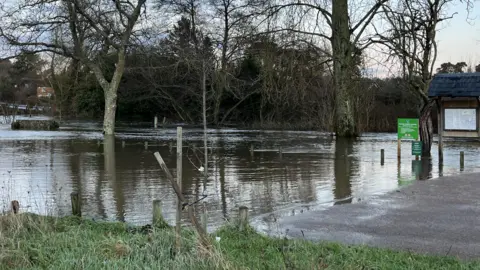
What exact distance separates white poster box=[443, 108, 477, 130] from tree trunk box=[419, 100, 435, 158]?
140cm

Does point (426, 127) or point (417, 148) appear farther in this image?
point (426, 127)

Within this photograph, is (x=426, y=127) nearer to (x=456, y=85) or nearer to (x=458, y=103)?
(x=458, y=103)

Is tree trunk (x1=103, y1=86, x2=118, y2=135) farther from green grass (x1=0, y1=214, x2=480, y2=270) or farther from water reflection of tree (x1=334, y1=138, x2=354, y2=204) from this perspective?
green grass (x1=0, y1=214, x2=480, y2=270)

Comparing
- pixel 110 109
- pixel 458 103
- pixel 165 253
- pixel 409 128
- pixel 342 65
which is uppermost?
pixel 342 65

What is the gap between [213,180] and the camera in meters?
14.0

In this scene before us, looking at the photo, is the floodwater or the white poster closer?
the floodwater

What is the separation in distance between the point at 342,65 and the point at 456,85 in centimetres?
1375

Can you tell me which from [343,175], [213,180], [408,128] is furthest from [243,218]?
[408,128]

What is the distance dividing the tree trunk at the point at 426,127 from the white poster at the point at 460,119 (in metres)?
1.40

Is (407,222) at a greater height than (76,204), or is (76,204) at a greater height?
(76,204)

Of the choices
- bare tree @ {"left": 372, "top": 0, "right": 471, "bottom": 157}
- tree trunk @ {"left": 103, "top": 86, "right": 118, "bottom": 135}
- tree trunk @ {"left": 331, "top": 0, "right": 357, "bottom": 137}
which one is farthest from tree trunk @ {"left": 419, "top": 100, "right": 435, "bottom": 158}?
tree trunk @ {"left": 103, "top": 86, "right": 118, "bottom": 135}

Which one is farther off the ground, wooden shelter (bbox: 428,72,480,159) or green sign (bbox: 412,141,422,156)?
wooden shelter (bbox: 428,72,480,159)

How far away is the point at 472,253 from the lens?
676cm

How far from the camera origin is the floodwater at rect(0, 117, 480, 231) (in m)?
9.98
